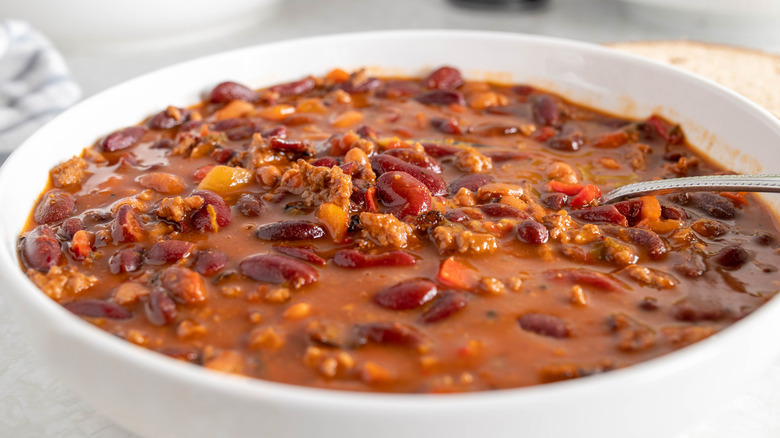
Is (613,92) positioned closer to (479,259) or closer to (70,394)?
(479,259)

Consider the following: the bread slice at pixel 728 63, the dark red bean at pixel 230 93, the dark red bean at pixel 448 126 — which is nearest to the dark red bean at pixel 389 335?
the dark red bean at pixel 448 126

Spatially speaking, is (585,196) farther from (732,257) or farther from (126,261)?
(126,261)

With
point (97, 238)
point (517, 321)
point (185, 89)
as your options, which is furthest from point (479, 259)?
point (185, 89)

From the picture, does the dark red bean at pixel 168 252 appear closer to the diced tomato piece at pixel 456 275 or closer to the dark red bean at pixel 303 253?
the dark red bean at pixel 303 253

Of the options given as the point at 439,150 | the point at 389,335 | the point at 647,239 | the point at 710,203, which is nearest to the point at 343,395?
the point at 389,335

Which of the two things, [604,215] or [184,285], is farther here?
[604,215]

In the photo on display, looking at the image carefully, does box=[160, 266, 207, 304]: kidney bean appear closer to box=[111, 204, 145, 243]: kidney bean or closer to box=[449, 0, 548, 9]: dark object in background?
box=[111, 204, 145, 243]: kidney bean
